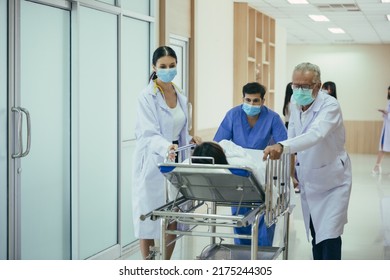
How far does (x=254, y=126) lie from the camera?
4070 mm

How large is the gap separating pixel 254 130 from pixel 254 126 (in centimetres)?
2

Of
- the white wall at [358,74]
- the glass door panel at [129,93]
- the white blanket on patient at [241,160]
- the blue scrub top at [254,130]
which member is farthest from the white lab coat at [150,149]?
the white wall at [358,74]

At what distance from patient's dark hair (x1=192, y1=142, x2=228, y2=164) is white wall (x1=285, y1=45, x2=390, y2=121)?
1376 centimetres

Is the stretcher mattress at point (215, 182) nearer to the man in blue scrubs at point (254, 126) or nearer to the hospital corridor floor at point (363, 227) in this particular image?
the man in blue scrubs at point (254, 126)

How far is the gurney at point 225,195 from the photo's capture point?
2.89 m

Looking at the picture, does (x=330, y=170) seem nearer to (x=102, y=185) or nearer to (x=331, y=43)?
(x=102, y=185)

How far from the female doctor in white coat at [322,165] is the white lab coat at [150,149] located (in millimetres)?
721

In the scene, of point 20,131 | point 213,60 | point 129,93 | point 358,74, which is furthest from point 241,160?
point 358,74

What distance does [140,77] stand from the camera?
5602 mm

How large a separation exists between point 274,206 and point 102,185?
201 centimetres

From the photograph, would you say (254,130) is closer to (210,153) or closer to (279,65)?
(210,153)

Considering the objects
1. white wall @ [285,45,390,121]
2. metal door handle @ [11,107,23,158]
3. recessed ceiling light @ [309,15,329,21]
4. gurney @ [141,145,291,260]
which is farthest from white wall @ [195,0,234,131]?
white wall @ [285,45,390,121]

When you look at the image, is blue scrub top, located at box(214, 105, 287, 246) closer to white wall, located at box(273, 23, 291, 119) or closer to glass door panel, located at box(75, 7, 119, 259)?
glass door panel, located at box(75, 7, 119, 259)
